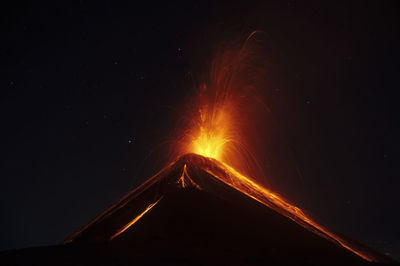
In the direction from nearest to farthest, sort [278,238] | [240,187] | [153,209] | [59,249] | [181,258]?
1. [181,258]
2. [59,249]
3. [278,238]
4. [153,209]
5. [240,187]

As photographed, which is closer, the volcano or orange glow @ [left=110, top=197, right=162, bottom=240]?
the volcano

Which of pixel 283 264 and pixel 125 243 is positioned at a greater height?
pixel 283 264

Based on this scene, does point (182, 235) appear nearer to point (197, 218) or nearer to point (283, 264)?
point (197, 218)

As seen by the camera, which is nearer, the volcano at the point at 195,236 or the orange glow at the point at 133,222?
the volcano at the point at 195,236

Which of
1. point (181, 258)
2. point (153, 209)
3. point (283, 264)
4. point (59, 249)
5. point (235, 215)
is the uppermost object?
point (235, 215)

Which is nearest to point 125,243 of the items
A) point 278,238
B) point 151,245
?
point 151,245

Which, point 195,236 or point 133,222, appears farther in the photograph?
point 133,222

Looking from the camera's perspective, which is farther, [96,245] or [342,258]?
[342,258]

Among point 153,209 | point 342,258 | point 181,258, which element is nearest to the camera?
point 181,258
